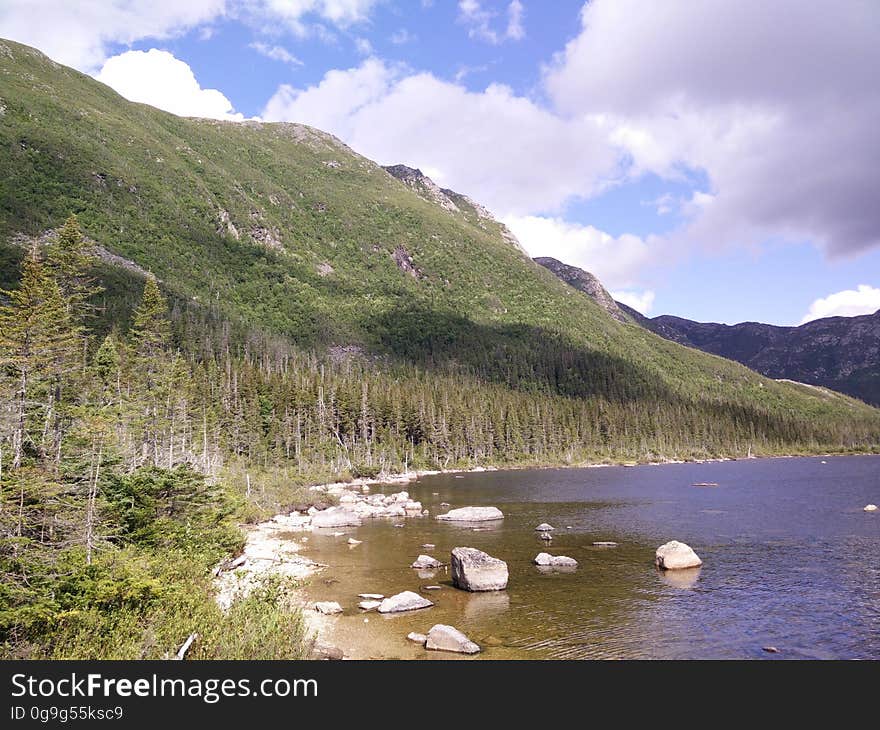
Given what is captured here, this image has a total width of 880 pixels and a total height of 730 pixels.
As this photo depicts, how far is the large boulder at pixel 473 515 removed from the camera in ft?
188

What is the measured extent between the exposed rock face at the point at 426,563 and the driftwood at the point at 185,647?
2321 centimetres

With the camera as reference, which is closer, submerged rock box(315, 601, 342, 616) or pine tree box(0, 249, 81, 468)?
pine tree box(0, 249, 81, 468)

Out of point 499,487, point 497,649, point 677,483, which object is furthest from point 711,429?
point 497,649

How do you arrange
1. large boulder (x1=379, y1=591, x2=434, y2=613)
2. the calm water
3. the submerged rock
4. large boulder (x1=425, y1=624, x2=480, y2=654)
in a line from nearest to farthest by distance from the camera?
large boulder (x1=425, y1=624, x2=480, y2=654) < the calm water < the submerged rock < large boulder (x1=379, y1=591, x2=434, y2=613)

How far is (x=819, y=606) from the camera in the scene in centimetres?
2784

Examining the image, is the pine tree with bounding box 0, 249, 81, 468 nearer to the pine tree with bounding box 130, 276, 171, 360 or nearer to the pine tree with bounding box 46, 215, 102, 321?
the pine tree with bounding box 46, 215, 102, 321

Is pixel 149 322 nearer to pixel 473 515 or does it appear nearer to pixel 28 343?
pixel 28 343

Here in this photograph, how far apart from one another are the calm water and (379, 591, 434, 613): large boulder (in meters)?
0.59

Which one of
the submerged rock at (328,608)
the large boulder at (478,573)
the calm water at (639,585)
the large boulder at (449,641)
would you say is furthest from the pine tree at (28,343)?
the large boulder at (478,573)

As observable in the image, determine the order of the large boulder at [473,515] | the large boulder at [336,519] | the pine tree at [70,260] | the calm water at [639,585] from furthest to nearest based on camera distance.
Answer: the large boulder at [473,515], the large boulder at [336,519], the pine tree at [70,260], the calm water at [639,585]

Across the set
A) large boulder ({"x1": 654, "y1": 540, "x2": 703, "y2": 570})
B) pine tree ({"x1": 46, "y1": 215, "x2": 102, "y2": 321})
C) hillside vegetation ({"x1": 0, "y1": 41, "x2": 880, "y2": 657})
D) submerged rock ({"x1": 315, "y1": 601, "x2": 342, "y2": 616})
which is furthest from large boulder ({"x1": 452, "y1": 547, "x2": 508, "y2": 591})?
pine tree ({"x1": 46, "y1": 215, "x2": 102, "y2": 321})

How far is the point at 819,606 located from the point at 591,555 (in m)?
14.8

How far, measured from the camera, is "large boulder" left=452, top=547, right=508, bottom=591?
3097cm

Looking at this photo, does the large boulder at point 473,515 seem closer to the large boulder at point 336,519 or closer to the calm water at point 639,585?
the calm water at point 639,585
